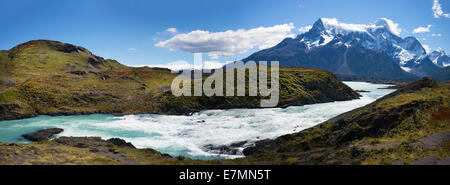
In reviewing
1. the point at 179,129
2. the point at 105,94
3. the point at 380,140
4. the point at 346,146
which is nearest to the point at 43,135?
the point at 179,129

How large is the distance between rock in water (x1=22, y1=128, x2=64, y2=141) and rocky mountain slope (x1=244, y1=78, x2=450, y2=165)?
151ft

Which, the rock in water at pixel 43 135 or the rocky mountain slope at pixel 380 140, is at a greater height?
the rocky mountain slope at pixel 380 140

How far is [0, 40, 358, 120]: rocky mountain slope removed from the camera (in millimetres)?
93812

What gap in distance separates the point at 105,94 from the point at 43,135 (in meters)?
60.0

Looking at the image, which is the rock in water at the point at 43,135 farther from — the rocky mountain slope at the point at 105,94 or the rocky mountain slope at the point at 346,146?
the rocky mountain slope at the point at 105,94

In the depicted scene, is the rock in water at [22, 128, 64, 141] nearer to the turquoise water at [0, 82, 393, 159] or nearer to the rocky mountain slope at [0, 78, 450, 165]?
the turquoise water at [0, 82, 393, 159]

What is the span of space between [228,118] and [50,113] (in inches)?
2584

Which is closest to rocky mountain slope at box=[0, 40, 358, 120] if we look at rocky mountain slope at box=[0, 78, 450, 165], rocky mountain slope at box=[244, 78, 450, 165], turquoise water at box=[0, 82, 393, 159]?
turquoise water at box=[0, 82, 393, 159]

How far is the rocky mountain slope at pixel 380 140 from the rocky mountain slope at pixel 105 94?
5694cm

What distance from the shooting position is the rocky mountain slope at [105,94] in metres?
93.8

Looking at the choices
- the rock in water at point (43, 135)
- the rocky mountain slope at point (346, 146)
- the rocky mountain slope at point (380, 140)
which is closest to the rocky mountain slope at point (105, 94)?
the rock in water at point (43, 135)

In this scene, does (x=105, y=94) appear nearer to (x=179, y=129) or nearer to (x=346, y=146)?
(x=179, y=129)
